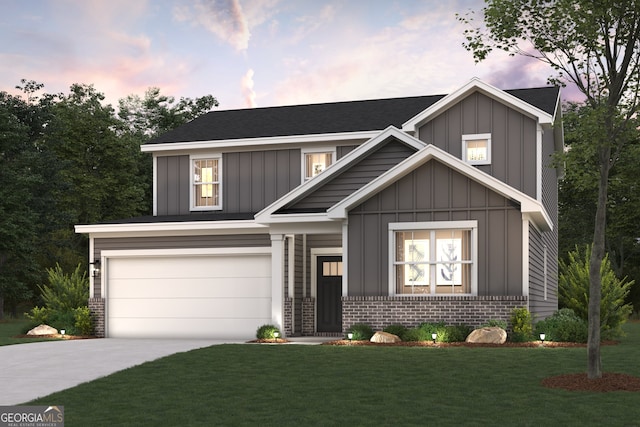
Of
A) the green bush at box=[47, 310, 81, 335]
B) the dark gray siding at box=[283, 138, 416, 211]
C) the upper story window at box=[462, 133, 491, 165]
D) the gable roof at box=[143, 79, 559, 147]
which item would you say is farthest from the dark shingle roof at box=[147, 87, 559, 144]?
the green bush at box=[47, 310, 81, 335]

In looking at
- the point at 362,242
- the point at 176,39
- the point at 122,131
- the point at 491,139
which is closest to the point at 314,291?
the point at 362,242

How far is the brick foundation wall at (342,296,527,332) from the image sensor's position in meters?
18.7

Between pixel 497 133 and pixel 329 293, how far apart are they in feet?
22.3

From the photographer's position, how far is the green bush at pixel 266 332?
20.6 m

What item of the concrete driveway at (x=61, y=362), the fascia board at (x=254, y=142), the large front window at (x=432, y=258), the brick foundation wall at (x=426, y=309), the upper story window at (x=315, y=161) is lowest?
the concrete driveway at (x=61, y=362)

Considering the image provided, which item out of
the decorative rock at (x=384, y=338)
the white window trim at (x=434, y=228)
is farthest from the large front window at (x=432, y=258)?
the decorative rock at (x=384, y=338)

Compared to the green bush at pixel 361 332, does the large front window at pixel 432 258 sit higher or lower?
higher

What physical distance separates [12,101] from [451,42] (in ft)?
94.1

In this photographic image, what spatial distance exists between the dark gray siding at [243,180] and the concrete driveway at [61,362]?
22.1 ft

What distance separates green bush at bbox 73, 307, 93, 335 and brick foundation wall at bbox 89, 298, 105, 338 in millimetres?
122

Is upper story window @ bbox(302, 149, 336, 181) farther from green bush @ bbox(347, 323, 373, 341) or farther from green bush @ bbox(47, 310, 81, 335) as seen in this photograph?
green bush @ bbox(47, 310, 81, 335)

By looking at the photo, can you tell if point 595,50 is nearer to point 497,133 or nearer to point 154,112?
point 497,133

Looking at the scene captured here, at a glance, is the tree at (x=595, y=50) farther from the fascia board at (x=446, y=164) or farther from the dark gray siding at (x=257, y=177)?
the dark gray siding at (x=257, y=177)

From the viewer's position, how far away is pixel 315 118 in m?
26.8
